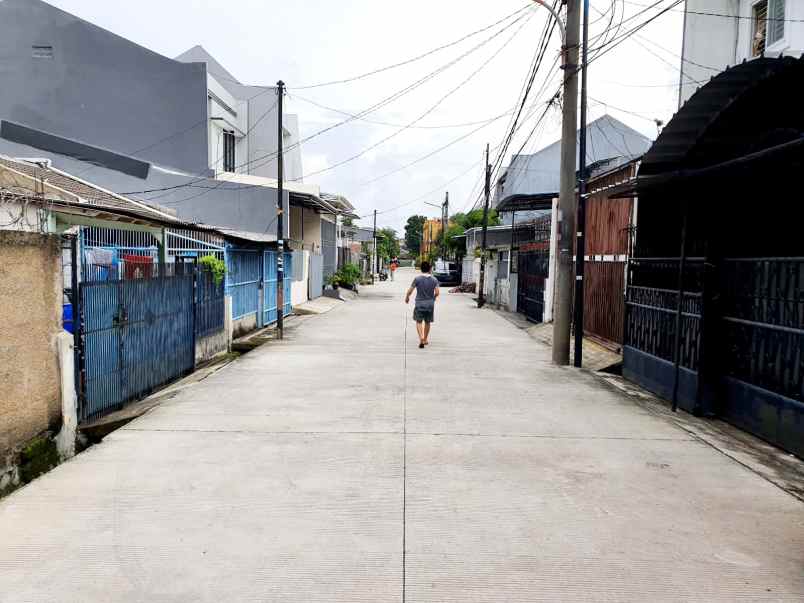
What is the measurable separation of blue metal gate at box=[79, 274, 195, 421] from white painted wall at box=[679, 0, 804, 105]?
1119 cm

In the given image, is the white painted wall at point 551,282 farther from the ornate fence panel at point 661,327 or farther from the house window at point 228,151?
the house window at point 228,151

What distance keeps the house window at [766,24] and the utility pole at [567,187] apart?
12.6ft

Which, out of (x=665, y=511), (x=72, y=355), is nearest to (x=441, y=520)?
(x=665, y=511)

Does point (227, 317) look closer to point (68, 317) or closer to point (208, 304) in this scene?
point (208, 304)

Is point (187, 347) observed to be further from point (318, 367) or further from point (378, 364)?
point (378, 364)

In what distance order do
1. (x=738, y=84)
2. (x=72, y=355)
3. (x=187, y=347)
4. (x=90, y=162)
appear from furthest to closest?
(x=90, y=162)
(x=187, y=347)
(x=738, y=84)
(x=72, y=355)

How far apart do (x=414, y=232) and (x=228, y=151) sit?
4256 inches

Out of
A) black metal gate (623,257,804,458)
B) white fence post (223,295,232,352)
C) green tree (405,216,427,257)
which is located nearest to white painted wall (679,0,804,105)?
black metal gate (623,257,804,458)

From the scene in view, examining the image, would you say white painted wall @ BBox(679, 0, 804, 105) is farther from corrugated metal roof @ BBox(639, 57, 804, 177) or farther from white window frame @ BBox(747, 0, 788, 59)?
corrugated metal roof @ BBox(639, 57, 804, 177)

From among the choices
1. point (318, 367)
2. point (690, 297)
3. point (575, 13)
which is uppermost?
point (575, 13)

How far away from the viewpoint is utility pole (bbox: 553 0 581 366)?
11.0 m

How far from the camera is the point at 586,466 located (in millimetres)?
5332

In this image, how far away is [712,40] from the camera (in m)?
13.6

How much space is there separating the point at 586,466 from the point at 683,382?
3.14 m
